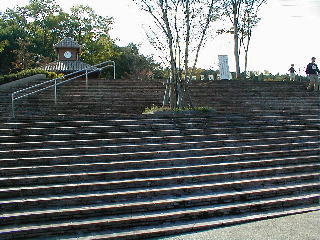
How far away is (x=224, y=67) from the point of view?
57.5 feet

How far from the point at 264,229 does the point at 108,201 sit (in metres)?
2.62

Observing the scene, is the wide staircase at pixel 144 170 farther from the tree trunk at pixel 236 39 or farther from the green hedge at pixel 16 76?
the tree trunk at pixel 236 39

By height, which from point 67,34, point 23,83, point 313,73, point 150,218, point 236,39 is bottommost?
point 150,218

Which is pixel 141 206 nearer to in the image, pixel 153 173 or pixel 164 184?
pixel 164 184

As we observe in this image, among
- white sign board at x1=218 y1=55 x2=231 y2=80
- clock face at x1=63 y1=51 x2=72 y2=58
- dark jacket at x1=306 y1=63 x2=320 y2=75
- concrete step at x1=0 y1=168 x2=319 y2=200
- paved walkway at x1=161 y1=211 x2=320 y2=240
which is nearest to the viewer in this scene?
paved walkway at x1=161 y1=211 x2=320 y2=240

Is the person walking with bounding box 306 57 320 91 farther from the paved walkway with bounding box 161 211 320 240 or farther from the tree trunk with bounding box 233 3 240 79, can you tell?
the paved walkway with bounding box 161 211 320 240

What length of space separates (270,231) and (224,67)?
44.8ft

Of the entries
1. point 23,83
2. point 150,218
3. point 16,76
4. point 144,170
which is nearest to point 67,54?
point 16,76

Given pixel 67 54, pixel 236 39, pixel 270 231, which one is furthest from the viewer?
pixel 67 54

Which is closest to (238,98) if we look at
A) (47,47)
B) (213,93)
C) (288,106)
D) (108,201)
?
(213,93)

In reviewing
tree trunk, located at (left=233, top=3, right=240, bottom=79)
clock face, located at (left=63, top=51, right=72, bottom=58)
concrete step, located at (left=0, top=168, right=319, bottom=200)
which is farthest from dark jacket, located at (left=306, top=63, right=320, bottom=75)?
clock face, located at (left=63, top=51, right=72, bottom=58)

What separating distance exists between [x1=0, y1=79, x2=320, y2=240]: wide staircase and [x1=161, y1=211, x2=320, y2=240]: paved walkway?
0.18 metres

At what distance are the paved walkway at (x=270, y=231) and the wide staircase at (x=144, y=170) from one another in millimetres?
179

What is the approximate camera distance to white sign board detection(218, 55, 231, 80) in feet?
56.7
